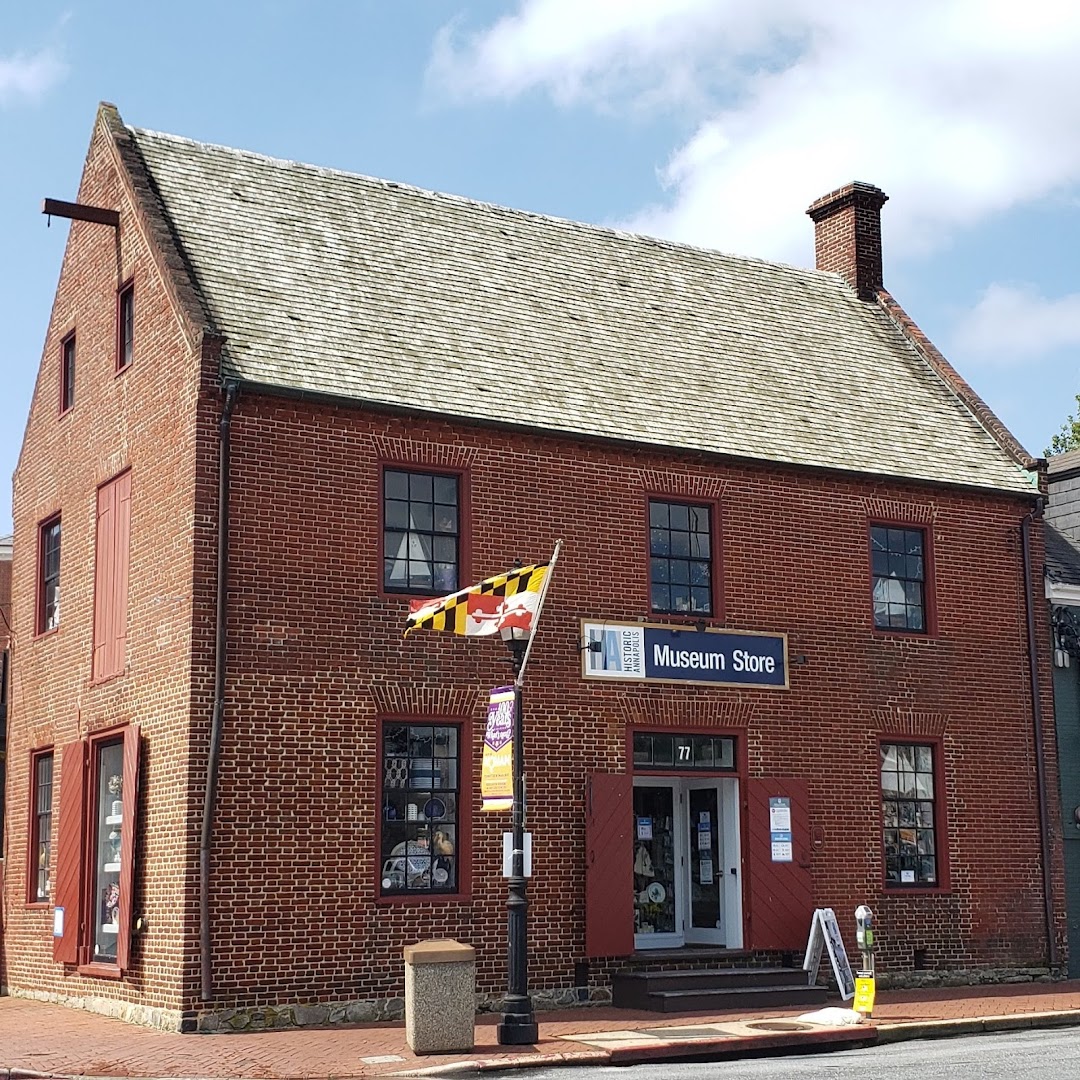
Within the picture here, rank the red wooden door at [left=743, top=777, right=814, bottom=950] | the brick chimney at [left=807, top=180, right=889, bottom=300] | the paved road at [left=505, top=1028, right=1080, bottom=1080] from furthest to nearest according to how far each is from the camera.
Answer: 1. the brick chimney at [left=807, top=180, right=889, bottom=300]
2. the red wooden door at [left=743, top=777, right=814, bottom=950]
3. the paved road at [left=505, top=1028, right=1080, bottom=1080]

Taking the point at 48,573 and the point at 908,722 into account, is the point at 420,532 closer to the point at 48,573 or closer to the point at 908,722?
the point at 48,573

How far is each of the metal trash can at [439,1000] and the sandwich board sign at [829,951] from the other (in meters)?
5.38

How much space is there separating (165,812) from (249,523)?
3.08m

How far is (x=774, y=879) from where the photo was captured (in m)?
18.5

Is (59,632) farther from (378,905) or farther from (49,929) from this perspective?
(378,905)

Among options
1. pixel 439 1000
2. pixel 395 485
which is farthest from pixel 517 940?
pixel 395 485

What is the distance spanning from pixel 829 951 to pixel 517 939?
4970 mm

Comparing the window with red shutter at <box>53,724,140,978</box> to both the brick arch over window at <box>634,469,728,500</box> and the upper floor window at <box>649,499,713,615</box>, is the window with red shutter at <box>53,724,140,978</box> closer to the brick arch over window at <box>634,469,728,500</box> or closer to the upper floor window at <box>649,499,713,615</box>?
the upper floor window at <box>649,499,713,615</box>

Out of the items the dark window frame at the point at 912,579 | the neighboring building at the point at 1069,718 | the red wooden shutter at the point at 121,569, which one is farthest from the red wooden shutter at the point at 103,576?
the neighboring building at the point at 1069,718

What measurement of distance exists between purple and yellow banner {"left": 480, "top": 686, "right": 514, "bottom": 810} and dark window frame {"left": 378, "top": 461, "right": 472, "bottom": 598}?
8.14 ft

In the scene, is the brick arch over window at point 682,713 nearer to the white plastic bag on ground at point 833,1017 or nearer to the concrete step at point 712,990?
the concrete step at point 712,990

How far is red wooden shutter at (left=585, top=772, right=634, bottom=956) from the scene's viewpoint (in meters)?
17.4

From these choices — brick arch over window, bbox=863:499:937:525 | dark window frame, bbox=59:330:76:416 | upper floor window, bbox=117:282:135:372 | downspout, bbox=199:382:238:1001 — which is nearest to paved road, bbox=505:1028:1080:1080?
downspout, bbox=199:382:238:1001

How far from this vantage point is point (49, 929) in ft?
63.1
